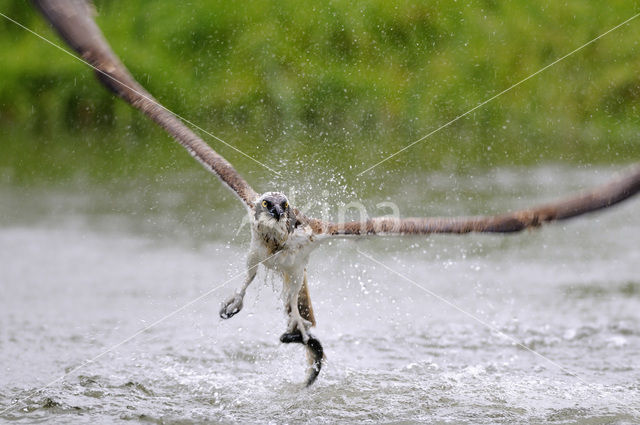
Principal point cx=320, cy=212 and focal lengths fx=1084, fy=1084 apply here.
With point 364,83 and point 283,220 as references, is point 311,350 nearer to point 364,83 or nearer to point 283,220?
point 283,220

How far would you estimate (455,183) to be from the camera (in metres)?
19.3

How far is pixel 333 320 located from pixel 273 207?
3.50 metres

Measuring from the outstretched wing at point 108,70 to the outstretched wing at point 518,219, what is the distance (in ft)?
4.94

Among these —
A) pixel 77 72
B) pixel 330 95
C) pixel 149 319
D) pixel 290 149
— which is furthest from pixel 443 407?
pixel 77 72

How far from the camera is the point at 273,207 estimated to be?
10.1 meters

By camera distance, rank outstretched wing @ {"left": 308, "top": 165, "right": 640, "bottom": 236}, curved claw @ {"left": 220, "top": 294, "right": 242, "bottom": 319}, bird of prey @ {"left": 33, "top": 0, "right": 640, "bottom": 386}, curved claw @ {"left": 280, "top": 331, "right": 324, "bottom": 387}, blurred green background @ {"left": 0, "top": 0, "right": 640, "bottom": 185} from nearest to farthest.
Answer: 1. outstretched wing @ {"left": 308, "top": 165, "right": 640, "bottom": 236}
2. bird of prey @ {"left": 33, "top": 0, "right": 640, "bottom": 386}
3. curved claw @ {"left": 220, "top": 294, "right": 242, "bottom": 319}
4. curved claw @ {"left": 280, "top": 331, "right": 324, "bottom": 387}
5. blurred green background @ {"left": 0, "top": 0, "right": 640, "bottom": 185}

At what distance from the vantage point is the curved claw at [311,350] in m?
10.6

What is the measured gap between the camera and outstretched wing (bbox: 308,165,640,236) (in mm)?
8781

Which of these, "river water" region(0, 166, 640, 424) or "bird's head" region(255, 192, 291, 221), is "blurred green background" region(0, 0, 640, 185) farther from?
"bird's head" region(255, 192, 291, 221)

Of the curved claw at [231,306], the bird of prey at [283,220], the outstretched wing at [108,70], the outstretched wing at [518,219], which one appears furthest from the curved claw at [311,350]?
the outstretched wing at [108,70]

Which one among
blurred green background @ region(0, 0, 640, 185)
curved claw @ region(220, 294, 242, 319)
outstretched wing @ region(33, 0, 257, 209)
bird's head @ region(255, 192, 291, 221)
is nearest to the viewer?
bird's head @ region(255, 192, 291, 221)

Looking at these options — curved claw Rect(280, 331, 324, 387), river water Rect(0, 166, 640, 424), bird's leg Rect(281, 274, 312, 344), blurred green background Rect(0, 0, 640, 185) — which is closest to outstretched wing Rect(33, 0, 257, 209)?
bird's leg Rect(281, 274, 312, 344)

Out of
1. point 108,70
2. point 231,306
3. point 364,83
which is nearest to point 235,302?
point 231,306

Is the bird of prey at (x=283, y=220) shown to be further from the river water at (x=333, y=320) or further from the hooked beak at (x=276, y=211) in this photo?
the river water at (x=333, y=320)
